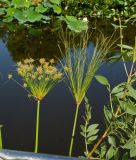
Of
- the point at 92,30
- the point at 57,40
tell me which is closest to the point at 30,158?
the point at 57,40

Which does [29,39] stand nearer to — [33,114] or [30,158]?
[33,114]

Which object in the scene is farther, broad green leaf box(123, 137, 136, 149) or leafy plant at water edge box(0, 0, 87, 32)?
leafy plant at water edge box(0, 0, 87, 32)

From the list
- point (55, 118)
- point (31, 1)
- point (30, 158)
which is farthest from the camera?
point (31, 1)

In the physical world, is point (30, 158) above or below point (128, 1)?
above

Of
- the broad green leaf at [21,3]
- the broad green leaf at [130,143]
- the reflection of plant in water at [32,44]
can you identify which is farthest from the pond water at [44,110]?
the broad green leaf at [21,3]

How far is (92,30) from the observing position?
21.0 feet

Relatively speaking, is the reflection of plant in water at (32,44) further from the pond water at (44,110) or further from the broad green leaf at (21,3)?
the broad green leaf at (21,3)

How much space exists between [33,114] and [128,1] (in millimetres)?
4717

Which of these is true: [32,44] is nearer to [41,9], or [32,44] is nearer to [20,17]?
[20,17]

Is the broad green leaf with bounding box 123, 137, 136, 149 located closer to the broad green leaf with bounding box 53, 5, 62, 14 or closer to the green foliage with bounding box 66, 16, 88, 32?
the green foliage with bounding box 66, 16, 88, 32

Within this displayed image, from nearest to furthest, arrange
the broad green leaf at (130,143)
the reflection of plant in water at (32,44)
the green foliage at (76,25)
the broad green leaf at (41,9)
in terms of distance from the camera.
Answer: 1. the broad green leaf at (130,143)
2. the reflection of plant in water at (32,44)
3. the green foliage at (76,25)
4. the broad green leaf at (41,9)

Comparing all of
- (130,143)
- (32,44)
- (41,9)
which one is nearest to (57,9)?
(41,9)

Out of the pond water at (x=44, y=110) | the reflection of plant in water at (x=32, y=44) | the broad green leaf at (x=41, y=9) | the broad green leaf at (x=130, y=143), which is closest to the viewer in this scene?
the broad green leaf at (x=130, y=143)

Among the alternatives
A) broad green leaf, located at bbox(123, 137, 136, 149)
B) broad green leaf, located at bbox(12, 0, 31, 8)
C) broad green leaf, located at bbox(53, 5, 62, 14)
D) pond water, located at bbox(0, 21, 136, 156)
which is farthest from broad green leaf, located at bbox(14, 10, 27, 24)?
broad green leaf, located at bbox(123, 137, 136, 149)
